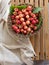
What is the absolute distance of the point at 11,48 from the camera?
1.25 m

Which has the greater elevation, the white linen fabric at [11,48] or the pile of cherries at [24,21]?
the pile of cherries at [24,21]

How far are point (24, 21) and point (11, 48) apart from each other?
21 cm

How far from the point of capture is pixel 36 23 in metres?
1.24

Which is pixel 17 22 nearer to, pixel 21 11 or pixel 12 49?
pixel 21 11

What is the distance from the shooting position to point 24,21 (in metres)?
1.20

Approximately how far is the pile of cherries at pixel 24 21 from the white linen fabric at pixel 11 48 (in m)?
0.07

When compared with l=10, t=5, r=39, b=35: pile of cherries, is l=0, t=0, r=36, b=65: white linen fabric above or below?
below

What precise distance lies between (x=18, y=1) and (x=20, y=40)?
0.34 meters

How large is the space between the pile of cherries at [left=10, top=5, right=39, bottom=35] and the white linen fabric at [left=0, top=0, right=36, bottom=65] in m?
0.07

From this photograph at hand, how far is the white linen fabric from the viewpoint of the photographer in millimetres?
1208

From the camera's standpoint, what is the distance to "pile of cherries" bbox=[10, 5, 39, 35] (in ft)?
3.89

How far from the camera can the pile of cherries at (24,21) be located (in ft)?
3.89

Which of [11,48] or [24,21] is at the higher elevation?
[24,21]

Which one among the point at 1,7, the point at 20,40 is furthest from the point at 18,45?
the point at 1,7
